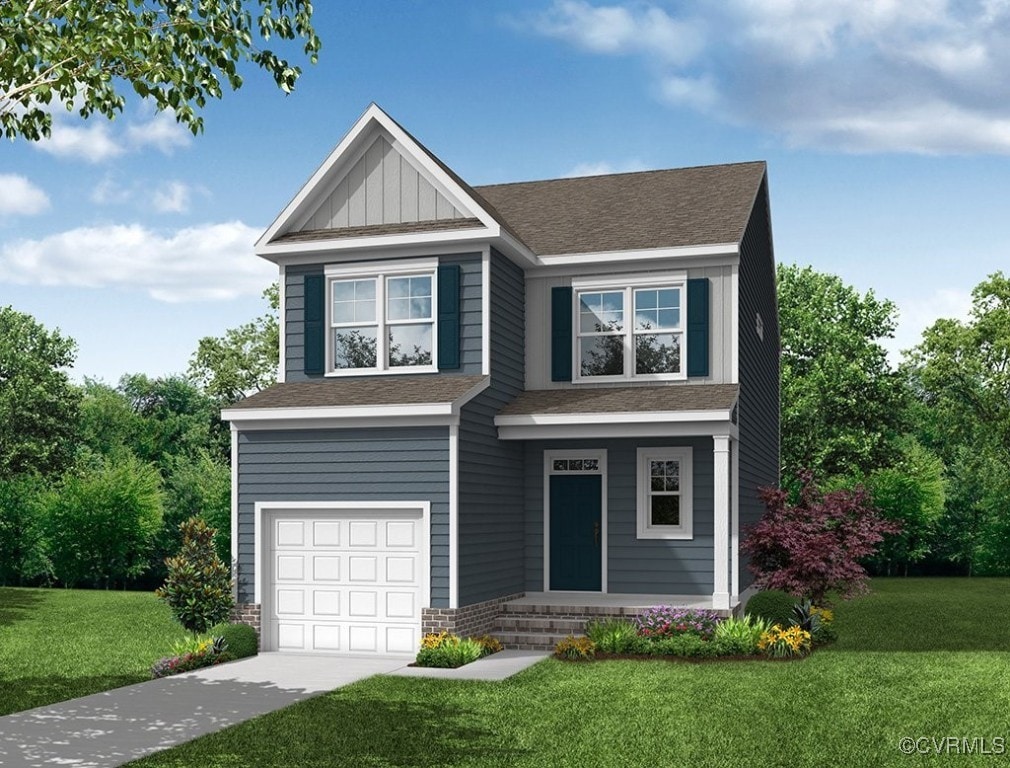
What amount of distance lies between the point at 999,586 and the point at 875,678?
67.9 feet

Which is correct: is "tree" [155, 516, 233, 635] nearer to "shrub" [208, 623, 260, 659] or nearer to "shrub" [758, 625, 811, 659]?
"shrub" [208, 623, 260, 659]

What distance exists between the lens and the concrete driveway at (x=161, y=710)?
36.6ft

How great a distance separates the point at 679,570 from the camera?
2009cm

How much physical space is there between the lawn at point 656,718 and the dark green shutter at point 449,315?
5.26m

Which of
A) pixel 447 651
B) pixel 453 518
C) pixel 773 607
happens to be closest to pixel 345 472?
pixel 453 518

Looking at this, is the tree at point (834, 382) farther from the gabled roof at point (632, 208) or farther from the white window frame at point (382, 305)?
the white window frame at point (382, 305)

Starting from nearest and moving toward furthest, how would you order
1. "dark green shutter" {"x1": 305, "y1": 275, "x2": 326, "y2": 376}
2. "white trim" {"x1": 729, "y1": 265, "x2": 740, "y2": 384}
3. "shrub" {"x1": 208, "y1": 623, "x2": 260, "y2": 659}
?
"shrub" {"x1": 208, "y1": 623, "x2": 260, "y2": 659} < "dark green shutter" {"x1": 305, "y1": 275, "x2": 326, "y2": 376} < "white trim" {"x1": 729, "y1": 265, "x2": 740, "y2": 384}

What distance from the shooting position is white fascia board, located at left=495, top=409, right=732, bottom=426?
18406 millimetres

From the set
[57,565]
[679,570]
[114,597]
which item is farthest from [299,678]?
[57,565]

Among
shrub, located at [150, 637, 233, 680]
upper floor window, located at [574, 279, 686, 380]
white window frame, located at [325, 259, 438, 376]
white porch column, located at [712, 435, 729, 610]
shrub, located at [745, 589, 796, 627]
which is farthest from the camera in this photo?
upper floor window, located at [574, 279, 686, 380]

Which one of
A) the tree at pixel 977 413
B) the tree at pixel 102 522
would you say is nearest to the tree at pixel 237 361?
the tree at pixel 102 522

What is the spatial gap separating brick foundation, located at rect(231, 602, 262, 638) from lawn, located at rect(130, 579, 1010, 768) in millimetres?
3749

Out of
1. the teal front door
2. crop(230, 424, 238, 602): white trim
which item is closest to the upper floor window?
the teal front door

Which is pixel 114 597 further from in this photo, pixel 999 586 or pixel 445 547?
pixel 999 586
